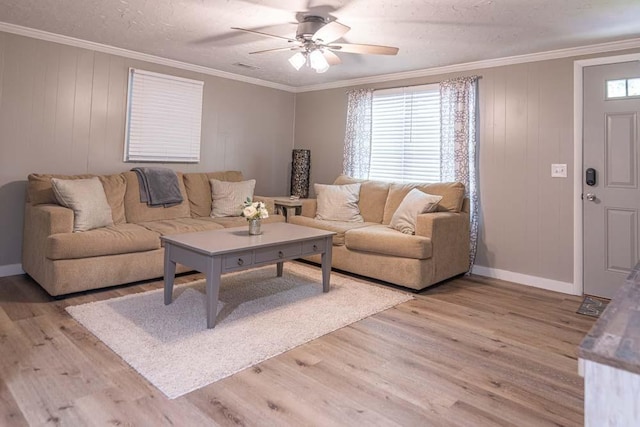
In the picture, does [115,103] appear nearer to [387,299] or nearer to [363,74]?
[363,74]

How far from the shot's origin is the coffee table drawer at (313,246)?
3.33 meters

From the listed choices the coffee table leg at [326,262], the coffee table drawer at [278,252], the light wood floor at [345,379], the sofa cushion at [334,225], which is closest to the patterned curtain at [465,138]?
the sofa cushion at [334,225]

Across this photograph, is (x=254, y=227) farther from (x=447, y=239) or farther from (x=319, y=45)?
(x=447, y=239)

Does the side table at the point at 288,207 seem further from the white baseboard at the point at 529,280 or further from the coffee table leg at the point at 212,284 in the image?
the coffee table leg at the point at 212,284

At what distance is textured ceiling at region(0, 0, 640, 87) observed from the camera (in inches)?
115

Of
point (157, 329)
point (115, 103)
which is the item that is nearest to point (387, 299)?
point (157, 329)

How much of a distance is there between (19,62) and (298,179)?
3307 mm

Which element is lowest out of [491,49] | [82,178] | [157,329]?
[157,329]

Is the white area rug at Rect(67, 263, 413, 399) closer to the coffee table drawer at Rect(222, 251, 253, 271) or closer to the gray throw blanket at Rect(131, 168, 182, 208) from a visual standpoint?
the coffee table drawer at Rect(222, 251, 253, 271)

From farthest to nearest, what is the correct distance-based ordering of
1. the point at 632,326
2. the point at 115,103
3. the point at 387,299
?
1. the point at 115,103
2. the point at 387,299
3. the point at 632,326

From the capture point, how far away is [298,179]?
18.8ft

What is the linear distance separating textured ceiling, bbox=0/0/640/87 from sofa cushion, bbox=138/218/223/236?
1.79 meters

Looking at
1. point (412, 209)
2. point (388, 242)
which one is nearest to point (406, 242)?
point (388, 242)

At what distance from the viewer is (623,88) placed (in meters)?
3.54
